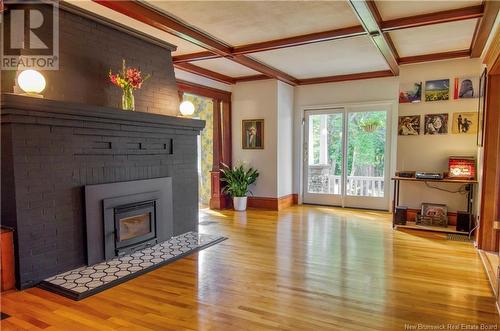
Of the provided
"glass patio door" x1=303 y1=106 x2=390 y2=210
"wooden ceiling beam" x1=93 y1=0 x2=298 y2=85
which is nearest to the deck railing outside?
"glass patio door" x1=303 y1=106 x2=390 y2=210

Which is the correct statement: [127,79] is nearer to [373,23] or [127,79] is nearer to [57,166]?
[57,166]

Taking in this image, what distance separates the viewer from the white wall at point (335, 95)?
5945 mm

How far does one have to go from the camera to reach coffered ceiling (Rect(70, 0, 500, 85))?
10.2 ft

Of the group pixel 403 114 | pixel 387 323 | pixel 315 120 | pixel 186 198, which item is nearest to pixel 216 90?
pixel 315 120

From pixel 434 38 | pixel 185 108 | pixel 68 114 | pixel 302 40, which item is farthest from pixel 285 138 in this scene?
pixel 68 114

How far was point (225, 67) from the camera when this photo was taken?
558 centimetres

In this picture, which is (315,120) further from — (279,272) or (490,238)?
(279,272)

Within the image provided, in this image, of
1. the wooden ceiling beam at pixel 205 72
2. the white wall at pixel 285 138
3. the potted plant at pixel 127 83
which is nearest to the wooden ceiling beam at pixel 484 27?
the white wall at pixel 285 138

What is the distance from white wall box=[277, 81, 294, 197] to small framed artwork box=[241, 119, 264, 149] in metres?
0.36

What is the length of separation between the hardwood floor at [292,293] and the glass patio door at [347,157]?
2066 mm

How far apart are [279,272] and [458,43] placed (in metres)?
3.75

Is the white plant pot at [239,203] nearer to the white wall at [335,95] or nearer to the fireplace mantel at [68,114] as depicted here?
the white wall at [335,95]

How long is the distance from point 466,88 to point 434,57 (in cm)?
63

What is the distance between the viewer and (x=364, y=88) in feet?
20.1
